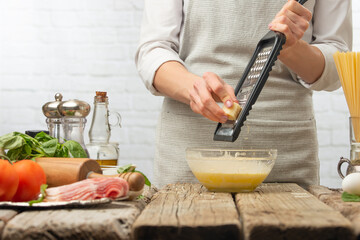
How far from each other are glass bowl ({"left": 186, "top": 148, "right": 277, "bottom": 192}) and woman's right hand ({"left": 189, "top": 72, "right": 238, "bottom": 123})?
0.09 metres

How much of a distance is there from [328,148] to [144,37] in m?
1.58

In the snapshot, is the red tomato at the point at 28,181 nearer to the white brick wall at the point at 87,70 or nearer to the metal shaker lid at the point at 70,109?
the metal shaker lid at the point at 70,109

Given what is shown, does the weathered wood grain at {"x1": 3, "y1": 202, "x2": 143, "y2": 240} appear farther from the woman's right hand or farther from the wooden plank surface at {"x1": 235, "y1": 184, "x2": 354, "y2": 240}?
the woman's right hand

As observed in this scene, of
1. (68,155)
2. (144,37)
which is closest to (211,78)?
(68,155)

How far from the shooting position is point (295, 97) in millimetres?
1584

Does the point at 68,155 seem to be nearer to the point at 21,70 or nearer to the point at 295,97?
the point at 295,97

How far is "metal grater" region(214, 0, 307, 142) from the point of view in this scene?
1124 millimetres

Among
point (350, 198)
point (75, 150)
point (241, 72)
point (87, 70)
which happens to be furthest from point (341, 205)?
point (87, 70)

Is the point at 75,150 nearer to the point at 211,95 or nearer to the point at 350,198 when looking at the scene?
the point at 211,95

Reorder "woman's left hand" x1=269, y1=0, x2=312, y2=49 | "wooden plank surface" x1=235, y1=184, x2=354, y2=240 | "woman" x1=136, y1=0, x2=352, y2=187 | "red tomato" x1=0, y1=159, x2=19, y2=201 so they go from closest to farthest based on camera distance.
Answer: "wooden plank surface" x1=235, y1=184, x2=354, y2=240, "red tomato" x1=0, y1=159, x2=19, y2=201, "woman's left hand" x1=269, y1=0, x2=312, y2=49, "woman" x1=136, y1=0, x2=352, y2=187

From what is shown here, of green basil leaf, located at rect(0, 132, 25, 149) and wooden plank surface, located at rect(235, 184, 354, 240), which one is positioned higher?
green basil leaf, located at rect(0, 132, 25, 149)

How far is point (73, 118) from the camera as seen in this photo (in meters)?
1.31

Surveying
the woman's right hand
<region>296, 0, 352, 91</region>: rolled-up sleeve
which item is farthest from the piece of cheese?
<region>296, 0, 352, 91</region>: rolled-up sleeve

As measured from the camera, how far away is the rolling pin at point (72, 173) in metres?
1.00
